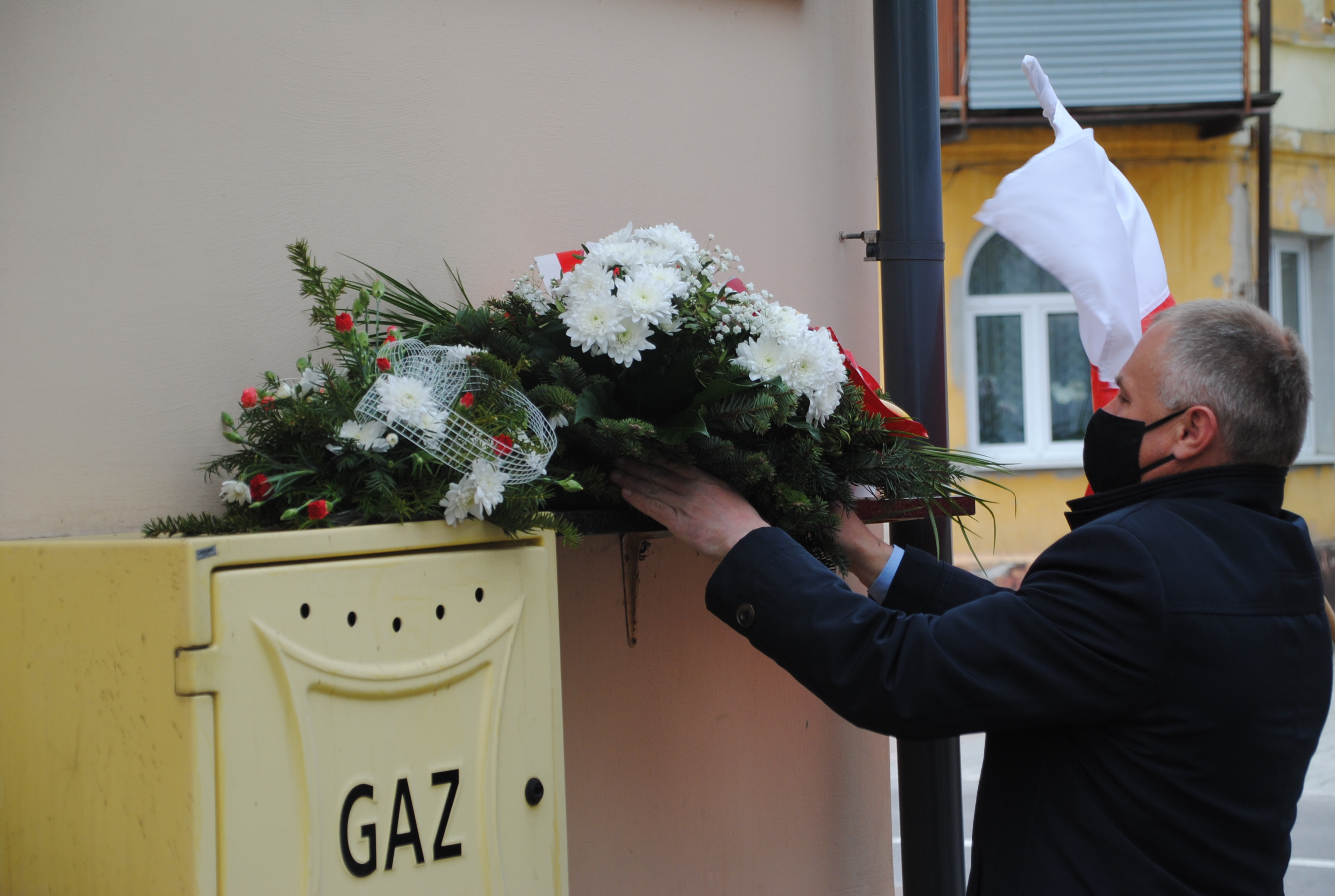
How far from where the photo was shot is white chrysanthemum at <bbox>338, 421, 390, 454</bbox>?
1590 millimetres

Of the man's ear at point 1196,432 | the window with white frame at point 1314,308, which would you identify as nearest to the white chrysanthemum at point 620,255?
the man's ear at point 1196,432

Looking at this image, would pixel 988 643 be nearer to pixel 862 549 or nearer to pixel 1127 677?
pixel 1127 677

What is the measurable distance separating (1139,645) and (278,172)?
169cm

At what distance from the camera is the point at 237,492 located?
62.6 inches

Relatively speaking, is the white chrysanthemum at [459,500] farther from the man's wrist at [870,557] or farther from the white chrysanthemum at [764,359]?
the man's wrist at [870,557]

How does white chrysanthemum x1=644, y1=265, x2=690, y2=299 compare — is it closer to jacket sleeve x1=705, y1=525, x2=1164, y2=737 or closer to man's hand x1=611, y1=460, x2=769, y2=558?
man's hand x1=611, y1=460, x2=769, y2=558

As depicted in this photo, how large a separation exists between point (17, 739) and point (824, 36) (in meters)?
2.39

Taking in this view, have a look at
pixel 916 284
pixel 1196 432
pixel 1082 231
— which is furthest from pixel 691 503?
pixel 1082 231

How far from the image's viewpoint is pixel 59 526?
1.78 meters

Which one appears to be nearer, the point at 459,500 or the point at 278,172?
the point at 459,500

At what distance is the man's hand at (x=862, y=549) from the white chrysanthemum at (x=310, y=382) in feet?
3.26

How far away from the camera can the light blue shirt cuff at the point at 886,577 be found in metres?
2.14

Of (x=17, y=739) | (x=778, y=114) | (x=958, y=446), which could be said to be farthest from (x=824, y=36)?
(x=958, y=446)

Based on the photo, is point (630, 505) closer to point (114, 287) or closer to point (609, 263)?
point (609, 263)
